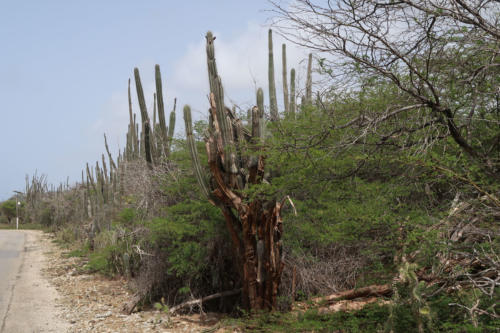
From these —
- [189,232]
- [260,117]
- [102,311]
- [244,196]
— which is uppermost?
[260,117]

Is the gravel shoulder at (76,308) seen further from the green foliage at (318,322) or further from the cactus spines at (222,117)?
the cactus spines at (222,117)

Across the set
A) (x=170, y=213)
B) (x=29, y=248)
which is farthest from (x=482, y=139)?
(x=29, y=248)

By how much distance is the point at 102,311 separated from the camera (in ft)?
28.5

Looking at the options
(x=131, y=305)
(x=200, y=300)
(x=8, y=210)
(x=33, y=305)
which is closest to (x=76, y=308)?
Answer: (x=33, y=305)

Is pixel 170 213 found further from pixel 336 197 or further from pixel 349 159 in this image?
pixel 349 159

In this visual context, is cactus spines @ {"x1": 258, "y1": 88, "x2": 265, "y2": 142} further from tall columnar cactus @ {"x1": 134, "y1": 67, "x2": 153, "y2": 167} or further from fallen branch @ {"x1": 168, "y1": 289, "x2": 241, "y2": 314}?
tall columnar cactus @ {"x1": 134, "y1": 67, "x2": 153, "y2": 167}

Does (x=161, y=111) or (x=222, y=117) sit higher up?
(x=161, y=111)

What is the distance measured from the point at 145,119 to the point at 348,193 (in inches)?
240

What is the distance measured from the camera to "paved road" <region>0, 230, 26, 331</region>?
30.1 feet

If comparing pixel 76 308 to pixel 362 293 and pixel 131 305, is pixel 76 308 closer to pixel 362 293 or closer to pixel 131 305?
pixel 131 305

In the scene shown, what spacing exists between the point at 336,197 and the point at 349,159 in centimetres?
120

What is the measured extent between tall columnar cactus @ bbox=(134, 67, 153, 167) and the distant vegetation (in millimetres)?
43

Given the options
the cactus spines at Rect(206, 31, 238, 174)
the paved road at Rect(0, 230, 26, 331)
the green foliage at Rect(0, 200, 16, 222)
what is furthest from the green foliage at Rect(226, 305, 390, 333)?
the green foliage at Rect(0, 200, 16, 222)

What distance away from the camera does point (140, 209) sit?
9672 mm
